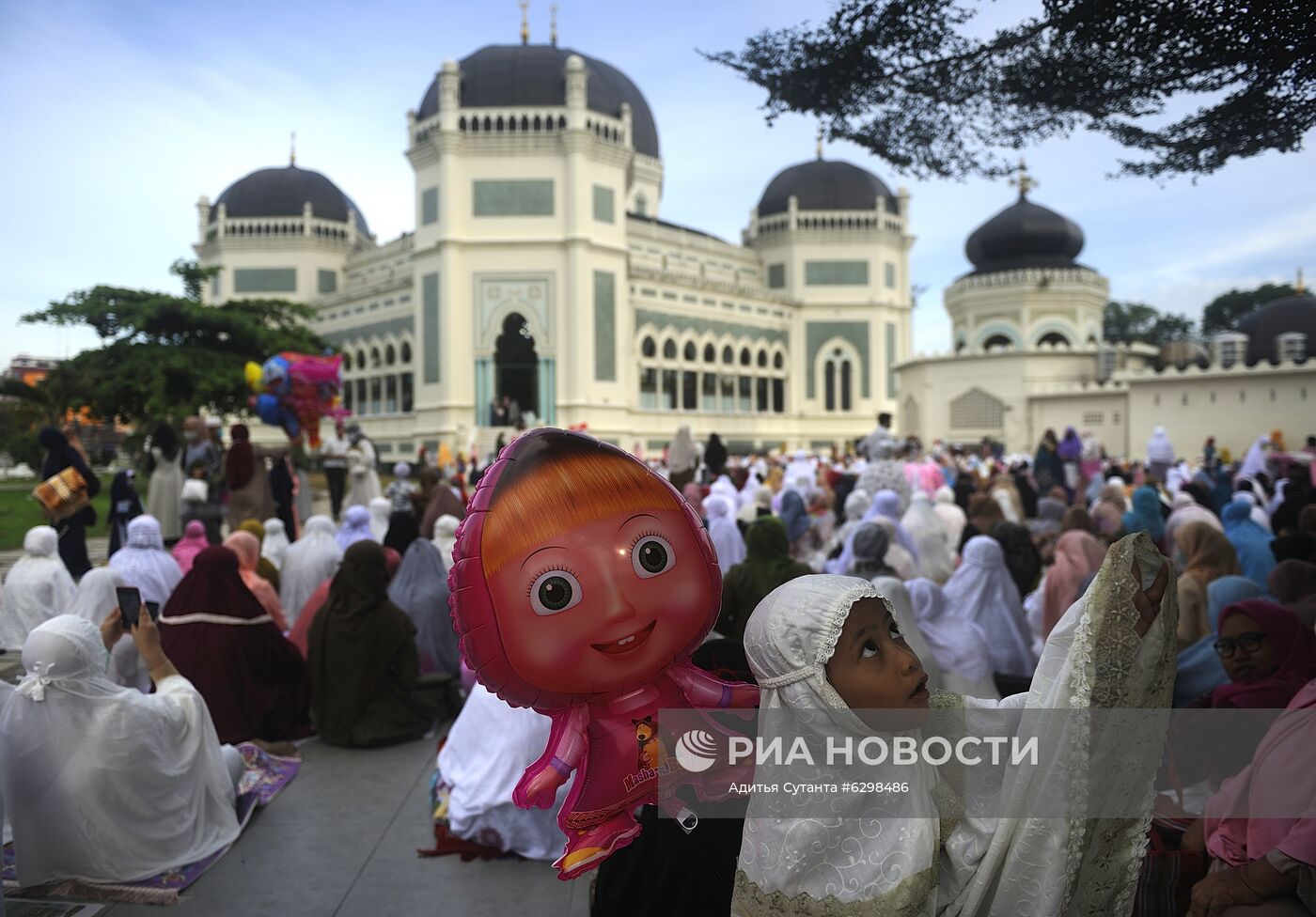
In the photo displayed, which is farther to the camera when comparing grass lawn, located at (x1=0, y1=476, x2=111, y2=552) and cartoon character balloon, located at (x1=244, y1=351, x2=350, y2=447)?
grass lawn, located at (x1=0, y1=476, x2=111, y2=552)

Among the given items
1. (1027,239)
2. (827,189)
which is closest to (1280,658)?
(827,189)

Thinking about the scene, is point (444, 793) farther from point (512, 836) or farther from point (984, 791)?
point (984, 791)

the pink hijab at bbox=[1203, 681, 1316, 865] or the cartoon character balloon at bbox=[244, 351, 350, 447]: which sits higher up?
the cartoon character balloon at bbox=[244, 351, 350, 447]

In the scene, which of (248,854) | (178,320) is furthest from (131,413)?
(248,854)

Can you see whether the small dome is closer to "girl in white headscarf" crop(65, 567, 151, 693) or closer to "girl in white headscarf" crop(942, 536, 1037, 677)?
"girl in white headscarf" crop(942, 536, 1037, 677)

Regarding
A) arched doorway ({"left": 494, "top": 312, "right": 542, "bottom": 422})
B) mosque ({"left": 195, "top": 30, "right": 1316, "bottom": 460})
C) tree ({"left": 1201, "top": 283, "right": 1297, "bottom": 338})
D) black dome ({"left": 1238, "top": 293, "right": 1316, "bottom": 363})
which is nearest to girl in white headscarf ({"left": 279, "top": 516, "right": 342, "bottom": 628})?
mosque ({"left": 195, "top": 30, "right": 1316, "bottom": 460})

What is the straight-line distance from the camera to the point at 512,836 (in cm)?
324

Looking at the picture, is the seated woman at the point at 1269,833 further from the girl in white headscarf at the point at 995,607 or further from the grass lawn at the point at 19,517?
the grass lawn at the point at 19,517

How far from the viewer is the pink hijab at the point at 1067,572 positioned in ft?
14.9

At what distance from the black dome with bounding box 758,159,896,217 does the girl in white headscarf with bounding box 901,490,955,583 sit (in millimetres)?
28370

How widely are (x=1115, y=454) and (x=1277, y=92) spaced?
22166mm

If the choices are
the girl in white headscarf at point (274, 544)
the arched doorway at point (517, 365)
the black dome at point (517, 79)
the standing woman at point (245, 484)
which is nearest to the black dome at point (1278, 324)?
the black dome at point (517, 79)

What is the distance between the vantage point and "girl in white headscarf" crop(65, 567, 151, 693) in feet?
13.7

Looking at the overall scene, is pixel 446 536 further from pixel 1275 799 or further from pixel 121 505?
pixel 1275 799
